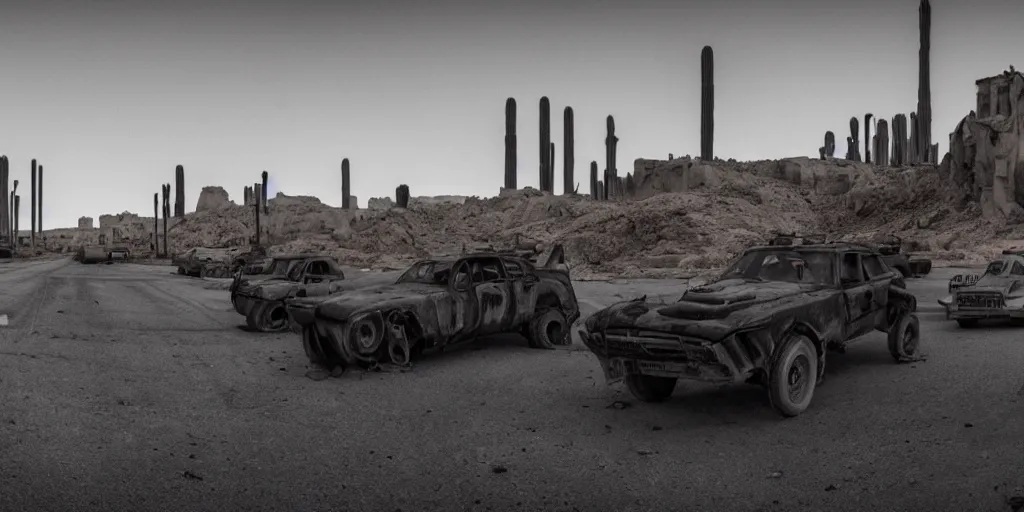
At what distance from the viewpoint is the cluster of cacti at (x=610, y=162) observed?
57750 mm

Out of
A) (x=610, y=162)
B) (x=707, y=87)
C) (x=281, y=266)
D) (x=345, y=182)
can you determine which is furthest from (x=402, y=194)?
(x=281, y=266)

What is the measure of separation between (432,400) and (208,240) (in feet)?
222

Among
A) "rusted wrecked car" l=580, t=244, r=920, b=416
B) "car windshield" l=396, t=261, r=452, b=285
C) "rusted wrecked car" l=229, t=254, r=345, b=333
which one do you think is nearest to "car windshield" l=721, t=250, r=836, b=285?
"rusted wrecked car" l=580, t=244, r=920, b=416

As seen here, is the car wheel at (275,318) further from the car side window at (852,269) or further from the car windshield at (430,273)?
the car side window at (852,269)

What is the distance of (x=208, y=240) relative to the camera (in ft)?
229

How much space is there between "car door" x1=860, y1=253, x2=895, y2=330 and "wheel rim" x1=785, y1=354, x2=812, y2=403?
80.4 inches

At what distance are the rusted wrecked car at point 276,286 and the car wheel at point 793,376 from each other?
9077 mm

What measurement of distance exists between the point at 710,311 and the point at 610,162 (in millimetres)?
53811

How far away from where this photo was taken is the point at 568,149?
5466 cm

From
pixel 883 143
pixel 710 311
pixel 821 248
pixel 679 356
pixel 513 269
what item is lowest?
pixel 679 356

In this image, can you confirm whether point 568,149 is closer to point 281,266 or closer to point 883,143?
point 883,143

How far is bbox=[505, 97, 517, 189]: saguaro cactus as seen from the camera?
5294 centimetres

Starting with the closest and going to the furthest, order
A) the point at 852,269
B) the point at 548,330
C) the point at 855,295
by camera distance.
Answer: the point at 855,295, the point at 852,269, the point at 548,330

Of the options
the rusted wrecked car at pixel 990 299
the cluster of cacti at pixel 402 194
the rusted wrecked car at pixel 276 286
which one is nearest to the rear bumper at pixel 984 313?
the rusted wrecked car at pixel 990 299
